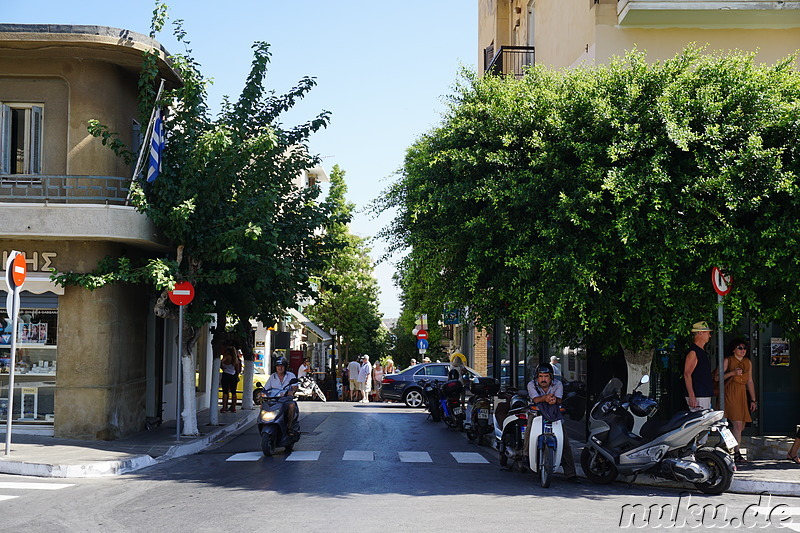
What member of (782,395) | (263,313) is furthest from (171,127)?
(782,395)

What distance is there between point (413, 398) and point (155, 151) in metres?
16.6

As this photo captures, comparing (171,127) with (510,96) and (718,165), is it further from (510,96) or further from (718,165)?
(718,165)

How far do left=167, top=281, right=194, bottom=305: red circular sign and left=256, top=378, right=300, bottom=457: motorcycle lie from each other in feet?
6.95

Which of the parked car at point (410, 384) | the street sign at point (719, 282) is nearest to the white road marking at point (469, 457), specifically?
the street sign at point (719, 282)

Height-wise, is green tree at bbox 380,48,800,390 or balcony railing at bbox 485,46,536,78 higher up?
balcony railing at bbox 485,46,536,78

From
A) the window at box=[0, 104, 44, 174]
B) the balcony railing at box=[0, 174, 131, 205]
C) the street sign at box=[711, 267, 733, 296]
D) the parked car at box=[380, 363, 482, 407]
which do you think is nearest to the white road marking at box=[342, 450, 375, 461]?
the street sign at box=[711, 267, 733, 296]

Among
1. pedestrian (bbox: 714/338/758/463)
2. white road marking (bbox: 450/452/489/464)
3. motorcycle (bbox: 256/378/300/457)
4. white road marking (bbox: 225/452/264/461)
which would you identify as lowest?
white road marking (bbox: 450/452/489/464)

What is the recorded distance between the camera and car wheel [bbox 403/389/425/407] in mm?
30672

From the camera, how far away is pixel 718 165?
1260 centimetres

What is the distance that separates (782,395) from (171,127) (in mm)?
12668

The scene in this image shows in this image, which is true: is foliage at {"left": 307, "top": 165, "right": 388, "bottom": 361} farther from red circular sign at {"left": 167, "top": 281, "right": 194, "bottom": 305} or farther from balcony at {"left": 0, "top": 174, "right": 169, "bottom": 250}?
red circular sign at {"left": 167, "top": 281, "right": 194, "bottom": 305}

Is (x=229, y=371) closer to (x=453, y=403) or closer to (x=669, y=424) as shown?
(x=453, y=403)

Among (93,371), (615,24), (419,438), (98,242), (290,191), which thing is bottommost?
(419,438)

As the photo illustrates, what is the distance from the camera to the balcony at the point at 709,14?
16844 mm
